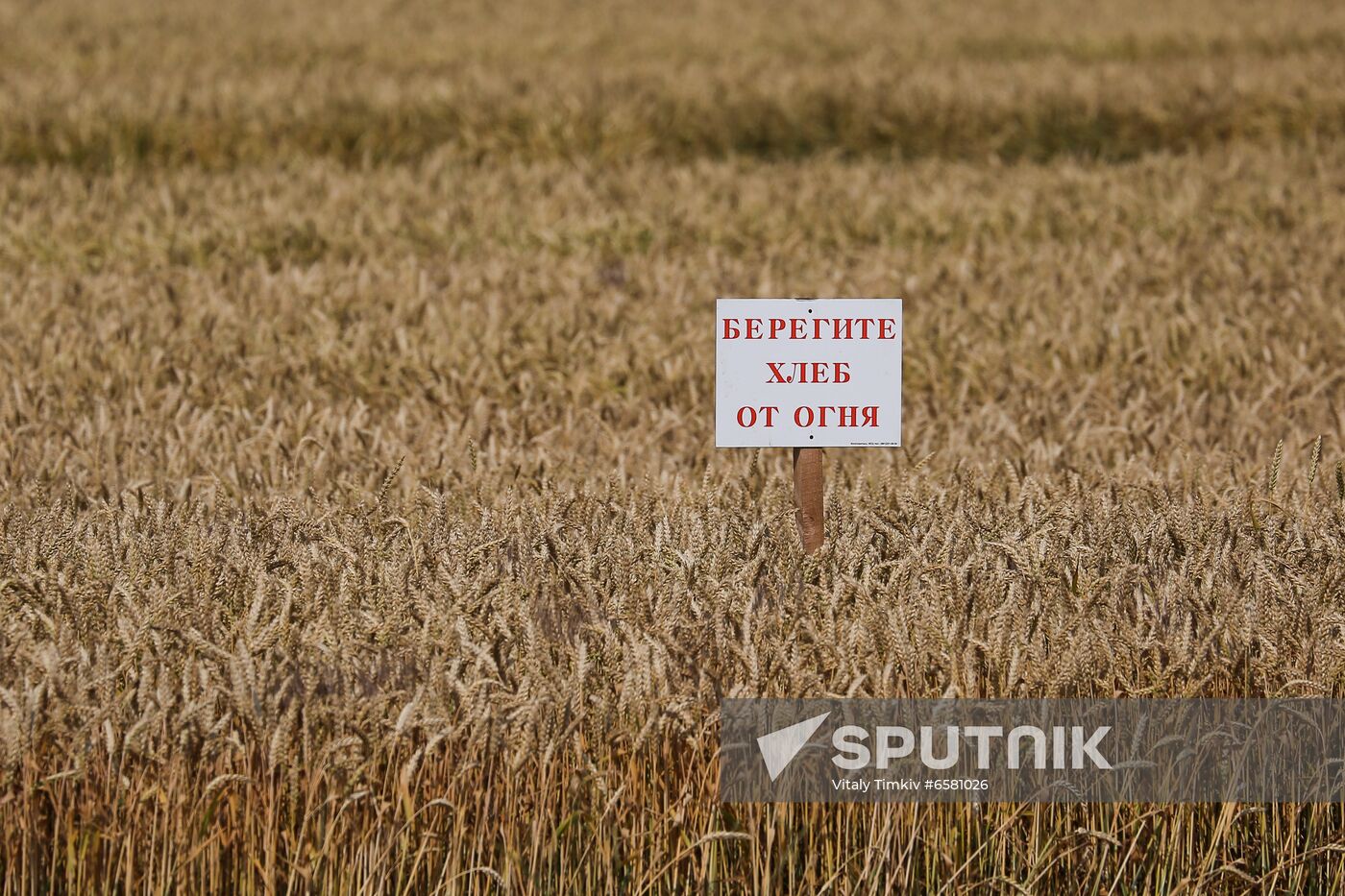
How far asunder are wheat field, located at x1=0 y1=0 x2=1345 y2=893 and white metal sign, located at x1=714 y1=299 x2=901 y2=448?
175 mm

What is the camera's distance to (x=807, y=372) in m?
3.00

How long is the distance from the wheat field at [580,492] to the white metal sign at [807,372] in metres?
0.17

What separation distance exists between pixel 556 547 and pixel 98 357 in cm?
275

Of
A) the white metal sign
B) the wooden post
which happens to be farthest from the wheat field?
the white metal sign

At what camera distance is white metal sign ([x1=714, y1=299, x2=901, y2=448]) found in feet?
9.72

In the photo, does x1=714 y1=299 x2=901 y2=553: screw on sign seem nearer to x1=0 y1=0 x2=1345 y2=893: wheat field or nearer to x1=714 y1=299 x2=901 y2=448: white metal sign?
x1=714 y1=299 x2=901 y2=448: white metal sign

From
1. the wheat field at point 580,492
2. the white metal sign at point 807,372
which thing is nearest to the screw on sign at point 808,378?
the white metal sign at point 807,372

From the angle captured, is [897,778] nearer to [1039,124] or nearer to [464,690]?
[464,690]

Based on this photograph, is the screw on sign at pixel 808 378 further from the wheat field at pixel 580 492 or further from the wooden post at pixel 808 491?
the wheat field at pixel 580 492

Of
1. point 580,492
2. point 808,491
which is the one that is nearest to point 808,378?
point 808,491

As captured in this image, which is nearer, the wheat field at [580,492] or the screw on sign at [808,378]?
the wheat field at [580,492]

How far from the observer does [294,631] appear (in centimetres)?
244

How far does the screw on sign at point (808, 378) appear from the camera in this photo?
9.72 feet

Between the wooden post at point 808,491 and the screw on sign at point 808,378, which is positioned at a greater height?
the screw on sign at point 808,378
